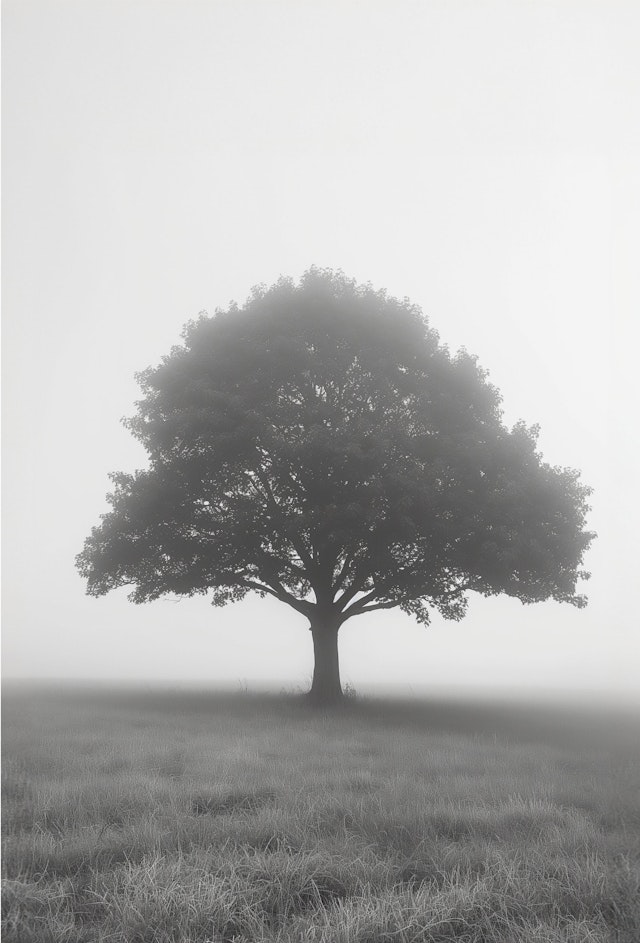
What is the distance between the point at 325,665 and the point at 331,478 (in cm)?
721

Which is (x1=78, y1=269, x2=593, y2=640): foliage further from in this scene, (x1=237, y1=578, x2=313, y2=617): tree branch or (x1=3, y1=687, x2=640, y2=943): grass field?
(x1=3, y1=687, x2=640, y2=943): grass field

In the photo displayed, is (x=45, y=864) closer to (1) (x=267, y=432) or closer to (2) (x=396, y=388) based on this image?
(1) (x=267, y=432)

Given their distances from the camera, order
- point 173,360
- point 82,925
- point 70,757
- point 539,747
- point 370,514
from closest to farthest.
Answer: point 82,925 → point 70,757 → point 539,747 → point 370,514 → point 173,360

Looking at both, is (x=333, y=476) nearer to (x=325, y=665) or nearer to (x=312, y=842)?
(x=325, y=665)

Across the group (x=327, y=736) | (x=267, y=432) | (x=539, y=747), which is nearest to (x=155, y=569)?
(x=267, y=432)

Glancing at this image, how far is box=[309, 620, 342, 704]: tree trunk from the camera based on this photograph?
19703 mm

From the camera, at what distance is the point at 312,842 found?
17.9 feet

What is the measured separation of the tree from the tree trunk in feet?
0.17

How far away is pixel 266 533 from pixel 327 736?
774 centimetres

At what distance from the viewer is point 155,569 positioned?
20.0 meters

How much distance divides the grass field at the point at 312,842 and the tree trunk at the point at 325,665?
8.82m

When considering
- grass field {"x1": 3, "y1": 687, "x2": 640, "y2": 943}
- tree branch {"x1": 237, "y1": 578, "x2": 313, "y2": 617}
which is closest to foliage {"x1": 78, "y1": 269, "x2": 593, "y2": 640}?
tree branch {"x1": 237, "y1": 578, "x2": 313, "y2": 617}

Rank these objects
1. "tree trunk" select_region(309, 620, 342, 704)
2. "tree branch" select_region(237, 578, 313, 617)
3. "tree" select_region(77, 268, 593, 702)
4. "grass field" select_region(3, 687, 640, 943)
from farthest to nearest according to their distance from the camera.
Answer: "tree branch" select_region(237, 578, 313, 617) → "tree trunk" select_region(309, 620, 342, 704) → "tree" select_region(77, 268, 593, 702) → "grass field" select_region(3, 687, 640, 943)

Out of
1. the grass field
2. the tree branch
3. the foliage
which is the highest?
the foliage
